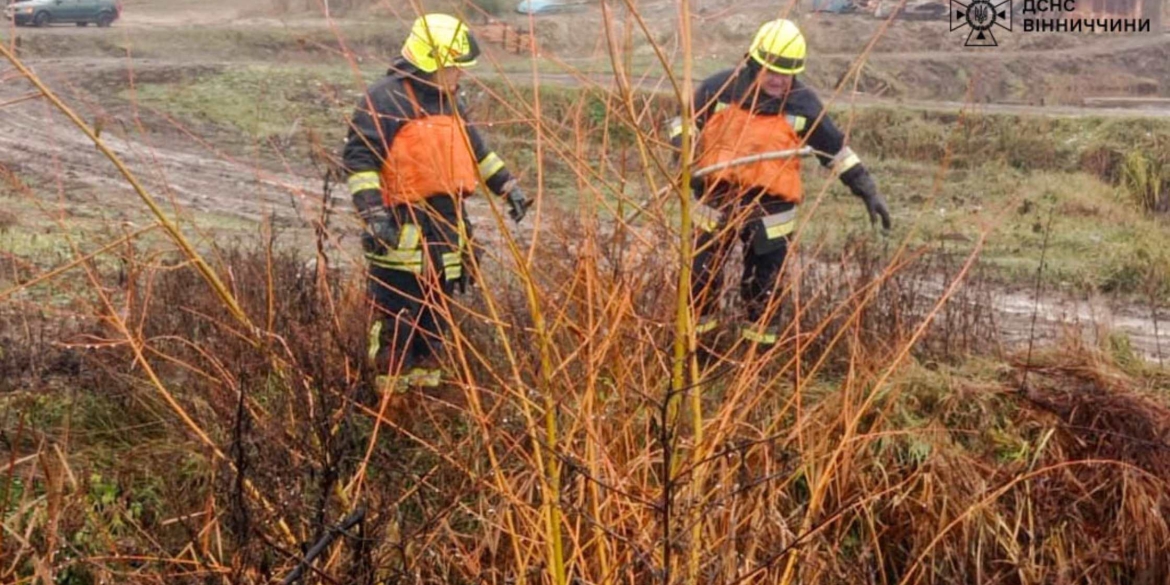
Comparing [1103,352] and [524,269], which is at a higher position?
[524,269]

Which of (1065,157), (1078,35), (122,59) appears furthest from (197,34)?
(1078,35)

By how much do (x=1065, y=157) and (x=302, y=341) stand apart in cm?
1264

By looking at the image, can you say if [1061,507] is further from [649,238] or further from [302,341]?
[302,341]

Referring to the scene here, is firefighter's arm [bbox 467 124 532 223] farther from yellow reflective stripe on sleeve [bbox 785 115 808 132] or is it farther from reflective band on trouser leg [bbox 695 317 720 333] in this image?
yellow reflective stripe on sleeve [bbox 785 115 808 132]

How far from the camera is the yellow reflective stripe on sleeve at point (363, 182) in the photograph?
216 inches

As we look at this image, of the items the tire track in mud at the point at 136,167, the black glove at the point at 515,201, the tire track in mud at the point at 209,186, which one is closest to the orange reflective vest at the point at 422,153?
the black glove at the point at 515,201

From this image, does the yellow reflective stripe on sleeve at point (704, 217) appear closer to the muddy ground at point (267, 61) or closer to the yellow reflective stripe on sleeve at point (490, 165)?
the muddy ground at point (267, 61)

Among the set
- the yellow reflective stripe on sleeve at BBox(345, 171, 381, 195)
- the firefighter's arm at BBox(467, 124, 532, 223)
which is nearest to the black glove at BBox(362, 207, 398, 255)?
the yellow reflective stripe on sleeve at BBox(345, 171, 381, 195)

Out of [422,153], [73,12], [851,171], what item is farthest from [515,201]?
[73,12]

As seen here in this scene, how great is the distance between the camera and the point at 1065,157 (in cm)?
1491

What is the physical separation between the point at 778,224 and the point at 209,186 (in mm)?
7338

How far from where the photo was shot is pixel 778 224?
6.42m

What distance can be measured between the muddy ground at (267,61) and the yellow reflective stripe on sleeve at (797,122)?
1.55 feet

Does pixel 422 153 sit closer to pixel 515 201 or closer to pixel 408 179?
pixel 408 179
